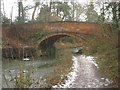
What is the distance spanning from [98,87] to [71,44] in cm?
1577

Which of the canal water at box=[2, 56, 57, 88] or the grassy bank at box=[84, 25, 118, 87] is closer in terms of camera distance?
the canal water at box=[2, 56, 57, 88]

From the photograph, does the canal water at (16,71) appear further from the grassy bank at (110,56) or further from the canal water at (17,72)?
the grassy bank at (110,56)

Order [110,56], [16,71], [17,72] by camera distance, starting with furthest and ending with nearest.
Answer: [110,56] → [17,72] → [16,71]

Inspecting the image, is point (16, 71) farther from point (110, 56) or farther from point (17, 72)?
point (110, 56)

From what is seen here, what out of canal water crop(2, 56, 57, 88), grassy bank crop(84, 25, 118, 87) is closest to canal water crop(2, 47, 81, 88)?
canal water crop(2, 56, 57, 88)

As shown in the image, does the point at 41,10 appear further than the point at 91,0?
Yes

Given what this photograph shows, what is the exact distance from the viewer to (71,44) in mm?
18781

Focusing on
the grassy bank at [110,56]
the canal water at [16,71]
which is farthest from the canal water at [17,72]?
the grassy bank at [110,56]

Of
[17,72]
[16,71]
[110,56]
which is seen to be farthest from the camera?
[110,56]

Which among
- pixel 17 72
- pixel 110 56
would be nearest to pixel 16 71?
pixel 17 72

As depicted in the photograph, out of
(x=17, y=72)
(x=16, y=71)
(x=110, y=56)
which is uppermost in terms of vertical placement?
(x=16, y=71)

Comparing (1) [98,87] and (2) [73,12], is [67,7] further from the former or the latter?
(1) [98,87]

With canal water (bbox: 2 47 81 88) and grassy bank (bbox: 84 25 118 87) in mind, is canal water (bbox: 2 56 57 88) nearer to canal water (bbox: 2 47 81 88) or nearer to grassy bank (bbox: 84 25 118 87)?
canal water (bbox: 2 47 81 88)

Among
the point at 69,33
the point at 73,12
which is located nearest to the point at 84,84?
the point at 73,12
